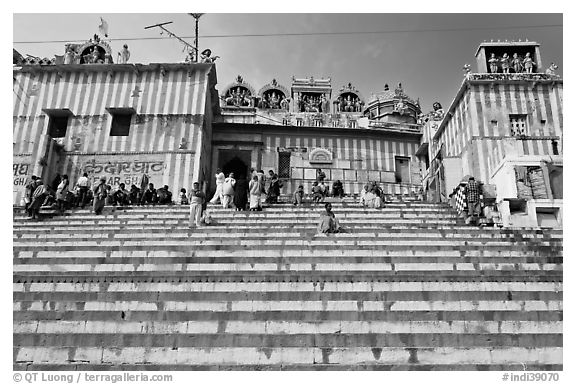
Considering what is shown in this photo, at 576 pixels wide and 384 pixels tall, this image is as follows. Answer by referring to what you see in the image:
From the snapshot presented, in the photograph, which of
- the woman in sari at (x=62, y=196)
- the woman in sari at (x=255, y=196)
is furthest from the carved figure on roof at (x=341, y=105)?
the woman in sari at (x=62, y=196)

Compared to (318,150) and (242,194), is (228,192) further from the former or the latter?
(318,150)

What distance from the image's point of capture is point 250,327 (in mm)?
7977

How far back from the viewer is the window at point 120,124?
64.7 feet

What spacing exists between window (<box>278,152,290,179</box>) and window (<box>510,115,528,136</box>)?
951cm

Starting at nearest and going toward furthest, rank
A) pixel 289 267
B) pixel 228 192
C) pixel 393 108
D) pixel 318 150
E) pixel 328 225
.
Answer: pixel 289 267 < pixel 328 225 < pixel 228 192 < pixel 318 150 < pixel 393 108

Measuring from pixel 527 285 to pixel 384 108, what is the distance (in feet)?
71.0

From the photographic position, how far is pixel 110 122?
65.0 ft

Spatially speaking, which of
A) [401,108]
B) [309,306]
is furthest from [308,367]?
[401,108]

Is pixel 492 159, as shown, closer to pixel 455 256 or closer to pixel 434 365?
pixel 455 256

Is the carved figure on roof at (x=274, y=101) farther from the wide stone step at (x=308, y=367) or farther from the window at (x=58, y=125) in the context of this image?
the wide stone step at (x=308, y=367)

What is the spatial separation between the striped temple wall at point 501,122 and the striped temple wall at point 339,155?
4001 millimetres

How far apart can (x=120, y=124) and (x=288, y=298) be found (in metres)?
14.0

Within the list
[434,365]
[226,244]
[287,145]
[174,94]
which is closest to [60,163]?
[174,94]

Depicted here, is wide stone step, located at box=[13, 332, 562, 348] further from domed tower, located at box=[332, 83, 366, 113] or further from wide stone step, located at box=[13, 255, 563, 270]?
domed tower, located at box=[332, 83, 366, 113]
